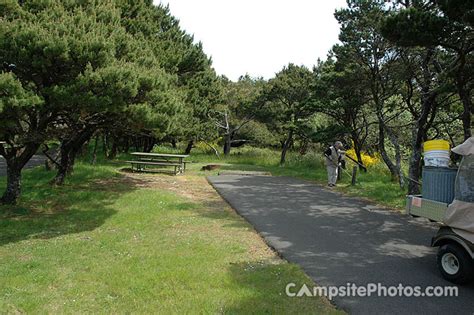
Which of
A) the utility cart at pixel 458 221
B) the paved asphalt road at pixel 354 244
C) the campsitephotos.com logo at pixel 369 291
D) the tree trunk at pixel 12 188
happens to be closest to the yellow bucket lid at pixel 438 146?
the utility cart at pixel 458 221

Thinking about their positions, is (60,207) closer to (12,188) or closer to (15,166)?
(12,188)

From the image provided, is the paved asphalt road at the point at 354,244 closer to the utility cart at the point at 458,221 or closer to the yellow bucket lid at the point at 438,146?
the utility cart at the point at 458,221

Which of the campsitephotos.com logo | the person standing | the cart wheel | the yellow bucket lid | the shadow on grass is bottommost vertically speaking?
the shadow on grass

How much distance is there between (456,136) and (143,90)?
1369 cm

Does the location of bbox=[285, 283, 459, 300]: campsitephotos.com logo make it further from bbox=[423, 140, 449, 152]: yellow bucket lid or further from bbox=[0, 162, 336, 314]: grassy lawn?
bbox=[423, 140, 449, 152]: yellow bucket lid

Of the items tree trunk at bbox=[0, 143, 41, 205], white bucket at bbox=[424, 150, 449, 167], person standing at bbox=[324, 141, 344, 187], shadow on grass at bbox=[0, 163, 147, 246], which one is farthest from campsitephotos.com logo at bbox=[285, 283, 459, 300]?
person standing at bbox=[324, 141, 344, 187]

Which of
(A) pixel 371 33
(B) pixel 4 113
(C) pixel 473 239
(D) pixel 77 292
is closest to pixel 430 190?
(C) pixel 473 239

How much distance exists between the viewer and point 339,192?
1176 centimetres

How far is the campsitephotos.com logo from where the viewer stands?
158 inches

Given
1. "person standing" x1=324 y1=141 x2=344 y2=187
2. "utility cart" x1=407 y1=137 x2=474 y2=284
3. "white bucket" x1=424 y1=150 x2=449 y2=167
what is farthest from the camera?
"person standing" x1=324 y1=141 x2=344 y2=187

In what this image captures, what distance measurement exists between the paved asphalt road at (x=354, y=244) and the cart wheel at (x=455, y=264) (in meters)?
0.10

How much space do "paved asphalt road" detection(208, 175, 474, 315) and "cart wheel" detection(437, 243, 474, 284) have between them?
103 millimetres

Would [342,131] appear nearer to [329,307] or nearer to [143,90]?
[143,90]

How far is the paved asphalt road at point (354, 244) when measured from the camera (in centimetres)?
385
